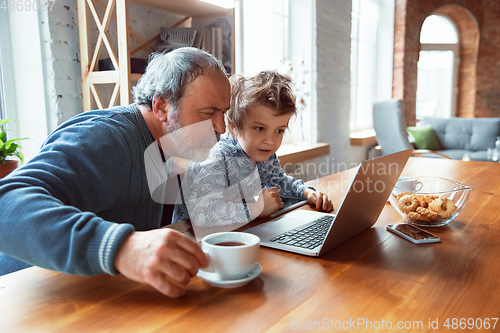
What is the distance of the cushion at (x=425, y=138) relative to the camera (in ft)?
16.7

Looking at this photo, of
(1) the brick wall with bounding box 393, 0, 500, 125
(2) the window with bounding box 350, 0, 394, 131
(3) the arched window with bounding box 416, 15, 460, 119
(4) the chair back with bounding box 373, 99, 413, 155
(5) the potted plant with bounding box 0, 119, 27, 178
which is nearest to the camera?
(5) the potted plant with bounding box 0, 119, 27, 178

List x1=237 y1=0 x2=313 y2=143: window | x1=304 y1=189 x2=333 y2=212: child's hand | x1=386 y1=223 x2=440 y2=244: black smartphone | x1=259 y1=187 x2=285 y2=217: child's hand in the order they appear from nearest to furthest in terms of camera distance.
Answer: x1=386 y1=223 x2=440 y2=244: black smartphone
x1=259 y1=187 x2=285 y2=217: child's hand
x1=304 y1=189 x2=333 y2=212: child's hand
x1=237 y1=0 x2=313 y2=143: window

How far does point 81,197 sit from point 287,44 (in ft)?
11.6

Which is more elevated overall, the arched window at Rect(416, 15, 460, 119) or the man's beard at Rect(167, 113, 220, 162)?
the arched window at Rect(416, 15, 460, 119)

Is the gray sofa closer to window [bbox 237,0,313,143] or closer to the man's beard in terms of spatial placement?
window [bbox 237,0,313,143]

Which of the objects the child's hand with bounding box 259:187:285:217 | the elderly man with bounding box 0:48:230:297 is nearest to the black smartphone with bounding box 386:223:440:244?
the child's hand with bounding box 259:187:285:217

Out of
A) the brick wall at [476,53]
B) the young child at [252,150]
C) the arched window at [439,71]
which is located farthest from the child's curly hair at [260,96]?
the arched window at [439,71]

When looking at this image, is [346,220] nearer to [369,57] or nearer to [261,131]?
[261,131]

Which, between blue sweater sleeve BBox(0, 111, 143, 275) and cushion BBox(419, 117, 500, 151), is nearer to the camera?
blue sweater sleeve BBox(0, 111, 143, 275)

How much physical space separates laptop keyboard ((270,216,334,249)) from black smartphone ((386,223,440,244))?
17cm

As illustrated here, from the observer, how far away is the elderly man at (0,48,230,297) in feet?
1.97

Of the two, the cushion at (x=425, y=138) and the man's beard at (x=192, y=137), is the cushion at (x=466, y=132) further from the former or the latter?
the man's beard at (x=192, y=137)

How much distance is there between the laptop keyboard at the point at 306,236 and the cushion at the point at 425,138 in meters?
4.60

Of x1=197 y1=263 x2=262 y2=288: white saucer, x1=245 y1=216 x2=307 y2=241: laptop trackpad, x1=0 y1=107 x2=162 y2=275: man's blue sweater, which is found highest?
x1=0 y1=107 x2=162 y2=275: man's blue sweater
